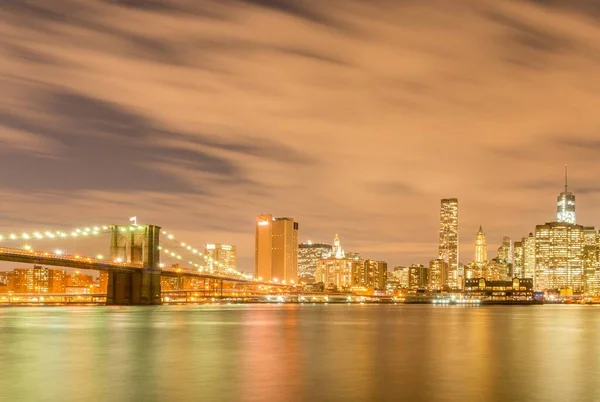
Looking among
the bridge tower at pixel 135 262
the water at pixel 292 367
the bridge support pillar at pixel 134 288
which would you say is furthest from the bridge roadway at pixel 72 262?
the water at pixel 292 367

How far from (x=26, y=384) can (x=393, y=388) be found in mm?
11008

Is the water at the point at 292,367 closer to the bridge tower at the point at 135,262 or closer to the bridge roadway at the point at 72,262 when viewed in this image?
the bridge roadway at the point at 72,262

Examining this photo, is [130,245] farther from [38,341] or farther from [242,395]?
[242,395]

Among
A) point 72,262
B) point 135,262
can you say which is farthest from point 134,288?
point 72,262

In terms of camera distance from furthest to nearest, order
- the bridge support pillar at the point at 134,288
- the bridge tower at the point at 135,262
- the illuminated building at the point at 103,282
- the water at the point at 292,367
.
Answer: the illuminated building at the point at 103,282, the bridge tower at the point at 135,262, the bridge support pillar at the point at 134,288, the water at the point at 292,367

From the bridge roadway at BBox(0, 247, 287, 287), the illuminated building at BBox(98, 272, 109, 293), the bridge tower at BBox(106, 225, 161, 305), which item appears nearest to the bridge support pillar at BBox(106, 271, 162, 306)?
the bridge tower at BBox(106, 225, 161, 305)

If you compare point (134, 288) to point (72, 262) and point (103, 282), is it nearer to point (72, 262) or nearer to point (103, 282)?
point (72, 262)

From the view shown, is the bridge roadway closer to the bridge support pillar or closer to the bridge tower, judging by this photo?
the bridge tower

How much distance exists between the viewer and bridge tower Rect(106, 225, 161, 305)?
12044 cm

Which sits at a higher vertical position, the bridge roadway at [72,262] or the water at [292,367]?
the bridge roadway at [72,262]

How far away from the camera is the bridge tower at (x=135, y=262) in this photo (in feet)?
395

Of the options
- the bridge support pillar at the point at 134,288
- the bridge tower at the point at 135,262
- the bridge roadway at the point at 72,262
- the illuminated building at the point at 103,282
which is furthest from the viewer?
the illuminated building at the point at 103,282

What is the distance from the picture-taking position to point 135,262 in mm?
122938

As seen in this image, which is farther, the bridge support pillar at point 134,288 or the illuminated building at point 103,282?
the illuminated building at point 103,282
